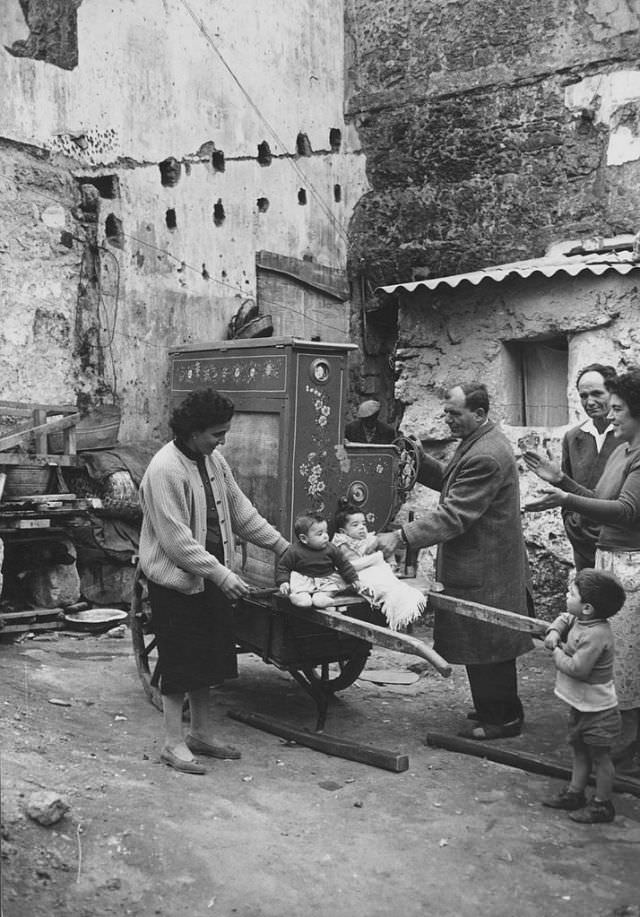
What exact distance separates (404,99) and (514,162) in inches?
57.7

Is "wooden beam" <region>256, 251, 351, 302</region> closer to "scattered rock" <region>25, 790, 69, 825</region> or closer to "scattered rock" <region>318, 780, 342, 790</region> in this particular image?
"scattered rock" <region>318, 780, 342, 790</region>

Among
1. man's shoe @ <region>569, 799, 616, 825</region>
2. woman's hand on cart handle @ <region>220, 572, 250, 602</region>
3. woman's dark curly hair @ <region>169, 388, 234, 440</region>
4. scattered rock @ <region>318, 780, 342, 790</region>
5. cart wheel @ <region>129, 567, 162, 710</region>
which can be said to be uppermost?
woman's dark curly hair @ <region>169, 388, 234, 440</region>

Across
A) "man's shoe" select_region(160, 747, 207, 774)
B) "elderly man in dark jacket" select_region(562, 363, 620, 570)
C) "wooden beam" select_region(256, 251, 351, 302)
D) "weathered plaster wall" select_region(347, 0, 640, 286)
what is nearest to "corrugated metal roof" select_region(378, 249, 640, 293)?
"weathered plaster wall" select_region(347, 0, 640, 286)

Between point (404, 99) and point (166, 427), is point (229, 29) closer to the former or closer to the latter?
point (404, 99)

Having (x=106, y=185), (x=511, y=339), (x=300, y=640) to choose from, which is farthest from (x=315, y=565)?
(x=106, y=185)

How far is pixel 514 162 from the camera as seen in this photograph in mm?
10695

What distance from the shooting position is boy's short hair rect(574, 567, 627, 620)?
4.67 metres

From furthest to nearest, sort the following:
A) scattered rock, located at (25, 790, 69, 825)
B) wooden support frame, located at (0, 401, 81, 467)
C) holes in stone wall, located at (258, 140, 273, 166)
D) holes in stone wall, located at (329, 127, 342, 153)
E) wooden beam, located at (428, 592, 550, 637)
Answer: holes in stone wall, located at (329, 127, 342, 153), holes in stone wall, located at (258, 140, 273, 166), wooden support frame, located at (0, 401, 81, 467), wooden beam, located at (428, 592, 550, 637), scattered rock, located at (25, 790, 69, 825)

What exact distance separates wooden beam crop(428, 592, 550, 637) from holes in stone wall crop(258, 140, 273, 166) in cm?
652

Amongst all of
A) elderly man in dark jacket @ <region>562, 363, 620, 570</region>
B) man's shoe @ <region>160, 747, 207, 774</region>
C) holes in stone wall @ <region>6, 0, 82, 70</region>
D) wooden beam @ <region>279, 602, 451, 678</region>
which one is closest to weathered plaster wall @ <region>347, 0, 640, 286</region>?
holes in stone wall @ <region>6, 0, 82, 70</region>

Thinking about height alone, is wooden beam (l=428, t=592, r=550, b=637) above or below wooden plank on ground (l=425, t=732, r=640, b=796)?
above

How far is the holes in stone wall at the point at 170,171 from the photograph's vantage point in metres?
9.73

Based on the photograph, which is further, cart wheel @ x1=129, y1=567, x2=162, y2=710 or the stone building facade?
the stone building facade

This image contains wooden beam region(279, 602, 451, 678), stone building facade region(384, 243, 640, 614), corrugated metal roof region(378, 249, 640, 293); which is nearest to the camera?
wooden beam region(279, 602, 451, 678)
